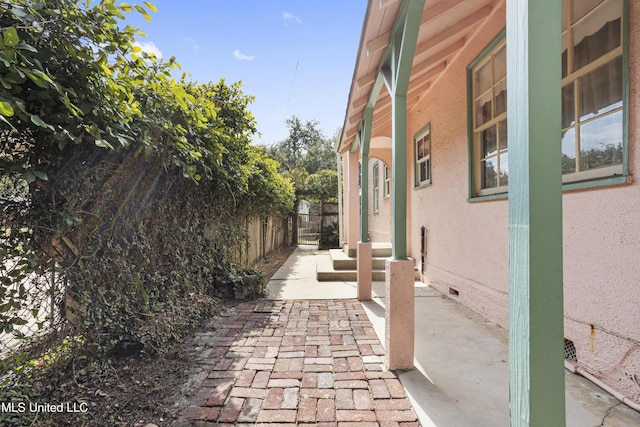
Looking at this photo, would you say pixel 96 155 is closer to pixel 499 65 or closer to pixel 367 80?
pixel 367 80

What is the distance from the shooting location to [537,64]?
3.27 feet

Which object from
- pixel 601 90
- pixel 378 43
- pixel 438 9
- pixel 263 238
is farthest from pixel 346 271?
pixel 601 90

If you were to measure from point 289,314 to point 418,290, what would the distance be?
239 cm

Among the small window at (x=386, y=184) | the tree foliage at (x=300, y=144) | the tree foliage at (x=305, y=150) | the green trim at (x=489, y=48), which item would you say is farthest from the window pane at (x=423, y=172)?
the tree foliage at (x=300, y=144)

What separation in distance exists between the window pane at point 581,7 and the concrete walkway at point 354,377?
114 inches

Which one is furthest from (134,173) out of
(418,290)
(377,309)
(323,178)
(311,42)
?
(323,178)

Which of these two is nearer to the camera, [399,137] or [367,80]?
[399,137]

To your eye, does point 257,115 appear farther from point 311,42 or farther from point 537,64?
point 537,64

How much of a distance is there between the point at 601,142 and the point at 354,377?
2.65m

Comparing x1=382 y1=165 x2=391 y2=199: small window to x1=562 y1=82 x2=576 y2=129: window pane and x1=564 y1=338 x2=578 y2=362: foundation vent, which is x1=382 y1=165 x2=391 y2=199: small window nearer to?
x1=562 y1=82 x2=576 y2=129: window pane

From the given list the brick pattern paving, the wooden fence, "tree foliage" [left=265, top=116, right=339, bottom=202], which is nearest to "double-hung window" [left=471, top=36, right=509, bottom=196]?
the brick pattern paving

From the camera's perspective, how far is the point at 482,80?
3.83 m

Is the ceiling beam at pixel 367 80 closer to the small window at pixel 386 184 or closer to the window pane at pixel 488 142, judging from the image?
the window pane at pixel 488 142

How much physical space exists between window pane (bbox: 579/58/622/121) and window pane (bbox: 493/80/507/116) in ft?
3.36
